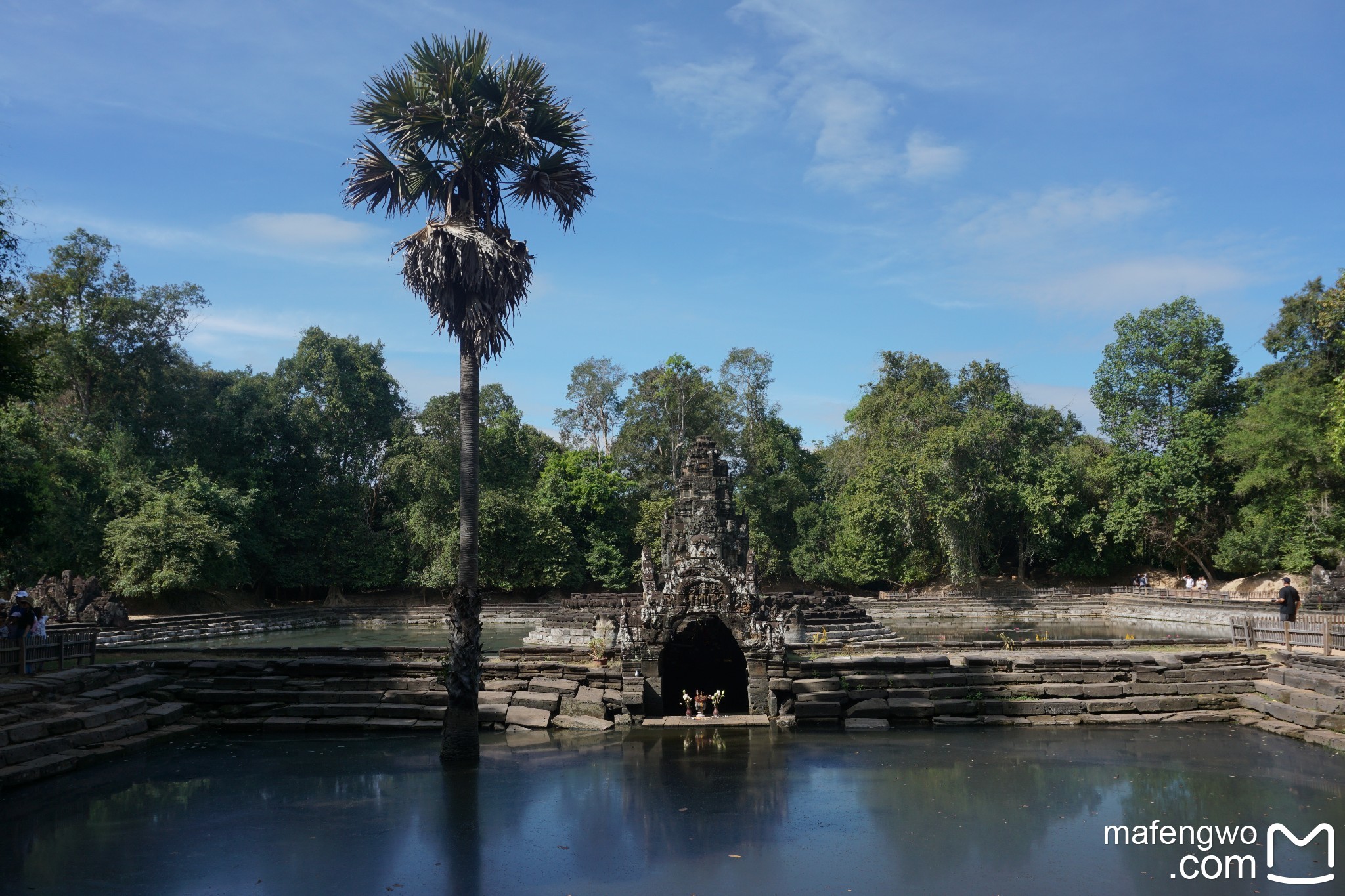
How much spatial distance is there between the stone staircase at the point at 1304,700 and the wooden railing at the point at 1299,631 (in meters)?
0.54

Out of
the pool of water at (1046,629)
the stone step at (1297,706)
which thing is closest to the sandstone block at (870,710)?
the stone step at (1297,706)

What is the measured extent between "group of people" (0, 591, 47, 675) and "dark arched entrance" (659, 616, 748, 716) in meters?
10.8

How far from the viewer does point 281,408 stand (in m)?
44.1

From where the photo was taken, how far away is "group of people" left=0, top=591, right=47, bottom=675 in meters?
14.6

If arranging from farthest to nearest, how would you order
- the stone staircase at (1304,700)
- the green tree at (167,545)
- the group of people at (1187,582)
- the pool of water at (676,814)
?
the group of people at (1187,582)
the green tree at (167,545)
the stone staircase at (1304,700)
the pool of water at (676,814)

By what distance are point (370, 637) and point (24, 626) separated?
19239mm

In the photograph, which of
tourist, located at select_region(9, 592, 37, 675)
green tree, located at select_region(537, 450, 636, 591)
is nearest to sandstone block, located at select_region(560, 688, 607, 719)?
tourist, located at select_region(9, 592, 37, 675)

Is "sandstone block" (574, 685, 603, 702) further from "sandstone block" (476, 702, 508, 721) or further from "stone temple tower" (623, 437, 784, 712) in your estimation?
"sandstone block" (476, 702, 508, 721)

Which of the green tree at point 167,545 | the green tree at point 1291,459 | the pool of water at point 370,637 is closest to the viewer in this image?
the pool of water at point 370,637

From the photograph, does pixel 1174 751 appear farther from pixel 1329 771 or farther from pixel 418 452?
pixel 418 452

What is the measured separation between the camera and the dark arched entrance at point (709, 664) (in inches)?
637

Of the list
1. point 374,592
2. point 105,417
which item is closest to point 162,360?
point 105,417

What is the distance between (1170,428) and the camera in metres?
42.9

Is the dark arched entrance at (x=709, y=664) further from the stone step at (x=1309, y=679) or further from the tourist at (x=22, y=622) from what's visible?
the tourist at (x=22, y=622)
